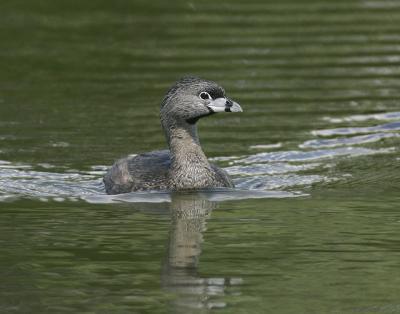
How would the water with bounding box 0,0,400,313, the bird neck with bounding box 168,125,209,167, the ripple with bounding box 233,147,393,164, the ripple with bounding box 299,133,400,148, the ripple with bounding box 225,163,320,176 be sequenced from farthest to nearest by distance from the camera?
1. the ripple with bounding box 299,133,400,148
2. the ripple with bounding box 233,147,393,164
3. the ripple with bounding box 225,163,320,176
4. the bird neck with bounding box 168,125,209,167
5. the water with bounding box 0,0,400,313

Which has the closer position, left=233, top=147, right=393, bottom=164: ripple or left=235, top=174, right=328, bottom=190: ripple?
left=235, top=174, right=328, bottom=190: ripple

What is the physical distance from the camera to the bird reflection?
1128cm

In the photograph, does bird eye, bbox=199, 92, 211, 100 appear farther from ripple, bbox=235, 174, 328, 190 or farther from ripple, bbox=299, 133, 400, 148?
ripple, bbox=299, 133, 400, 148

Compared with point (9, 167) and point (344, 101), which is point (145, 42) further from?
point (9, 167)

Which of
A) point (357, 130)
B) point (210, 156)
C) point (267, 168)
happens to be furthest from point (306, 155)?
point (357, 130)

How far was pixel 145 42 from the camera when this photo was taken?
1029 inches

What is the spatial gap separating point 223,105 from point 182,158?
Answer: 774 mm

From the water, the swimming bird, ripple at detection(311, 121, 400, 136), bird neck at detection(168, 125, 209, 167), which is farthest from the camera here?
ripple at detection(311, 121, 400, 136)

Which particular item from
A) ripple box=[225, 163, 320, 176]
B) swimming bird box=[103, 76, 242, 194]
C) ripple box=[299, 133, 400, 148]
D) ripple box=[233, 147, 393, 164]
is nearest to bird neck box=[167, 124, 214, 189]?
swimming bird box=[103, 76, 242, 194]

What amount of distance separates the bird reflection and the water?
0.03 metres

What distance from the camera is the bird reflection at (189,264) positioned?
37.0 feet

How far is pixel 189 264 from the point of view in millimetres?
12719

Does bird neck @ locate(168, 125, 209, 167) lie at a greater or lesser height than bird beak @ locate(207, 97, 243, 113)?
lesser

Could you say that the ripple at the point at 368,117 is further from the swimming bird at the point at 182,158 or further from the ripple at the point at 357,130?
the swimming bird at the point at 182,158
